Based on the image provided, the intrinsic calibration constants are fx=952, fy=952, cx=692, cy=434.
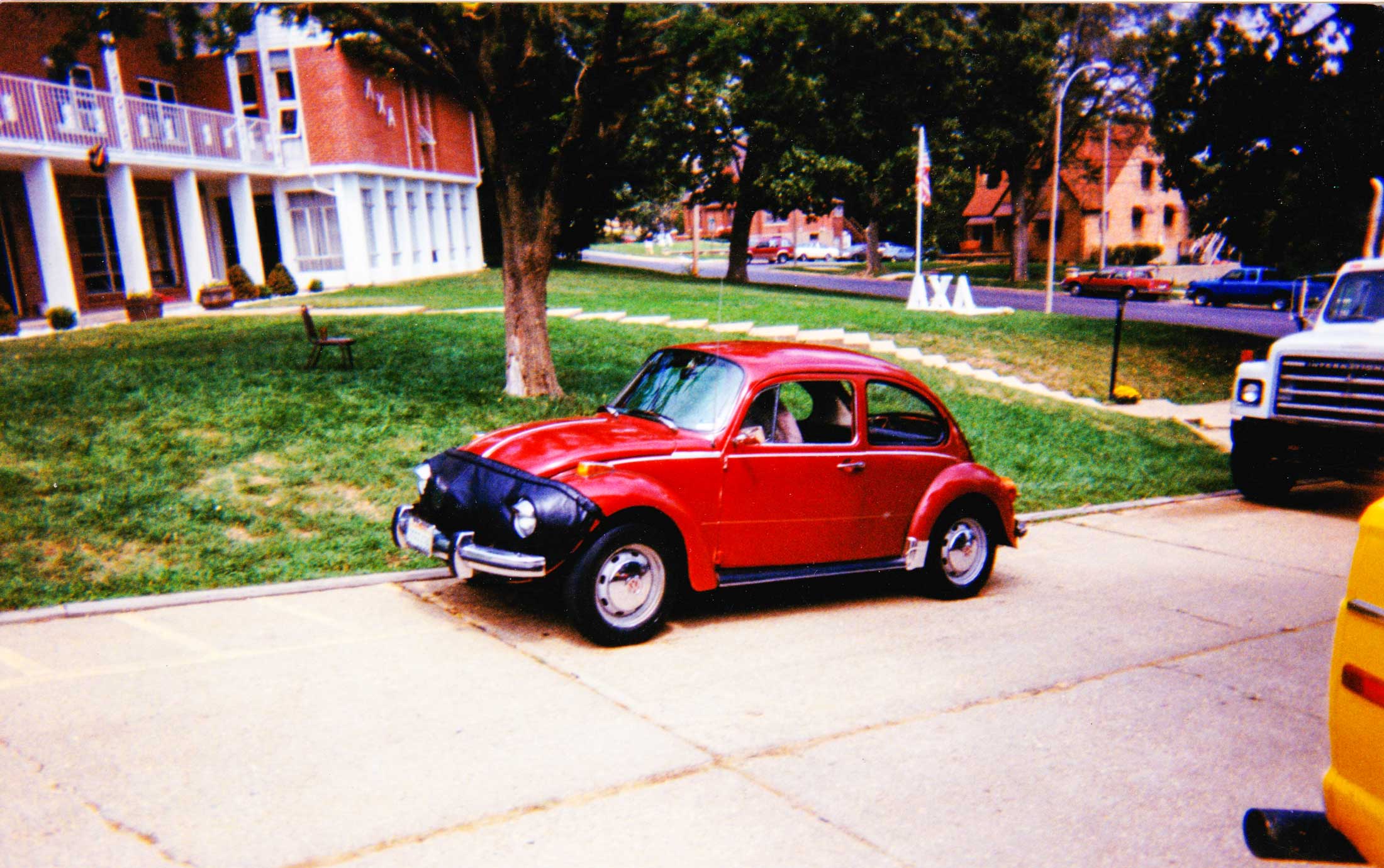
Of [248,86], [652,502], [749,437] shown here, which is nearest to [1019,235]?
[248,86]

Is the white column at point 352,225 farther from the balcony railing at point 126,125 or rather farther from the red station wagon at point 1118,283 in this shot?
the red station wagon at point 1118,283

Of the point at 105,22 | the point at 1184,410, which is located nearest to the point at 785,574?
the point at 105,22

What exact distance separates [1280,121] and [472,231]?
93.8ft

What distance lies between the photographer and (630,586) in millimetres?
5672

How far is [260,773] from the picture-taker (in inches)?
161

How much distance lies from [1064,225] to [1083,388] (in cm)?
4904

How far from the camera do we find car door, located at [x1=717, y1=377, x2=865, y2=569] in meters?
6.01

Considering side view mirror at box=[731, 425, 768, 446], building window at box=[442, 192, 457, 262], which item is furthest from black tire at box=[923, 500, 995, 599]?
building window at box=[442, 192, 457, 262]

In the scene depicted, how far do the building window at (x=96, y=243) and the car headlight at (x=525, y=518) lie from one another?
2296cm

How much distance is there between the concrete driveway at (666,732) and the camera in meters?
3.70

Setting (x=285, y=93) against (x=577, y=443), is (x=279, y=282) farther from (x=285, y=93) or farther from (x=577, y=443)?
(x=577, y=443)

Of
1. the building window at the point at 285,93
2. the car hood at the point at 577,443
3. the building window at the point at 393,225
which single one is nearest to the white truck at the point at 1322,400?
the car hood at the point at 577,443

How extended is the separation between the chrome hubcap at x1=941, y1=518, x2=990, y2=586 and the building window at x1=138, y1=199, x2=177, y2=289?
25826 millimetres

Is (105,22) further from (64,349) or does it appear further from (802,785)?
(802,785)
